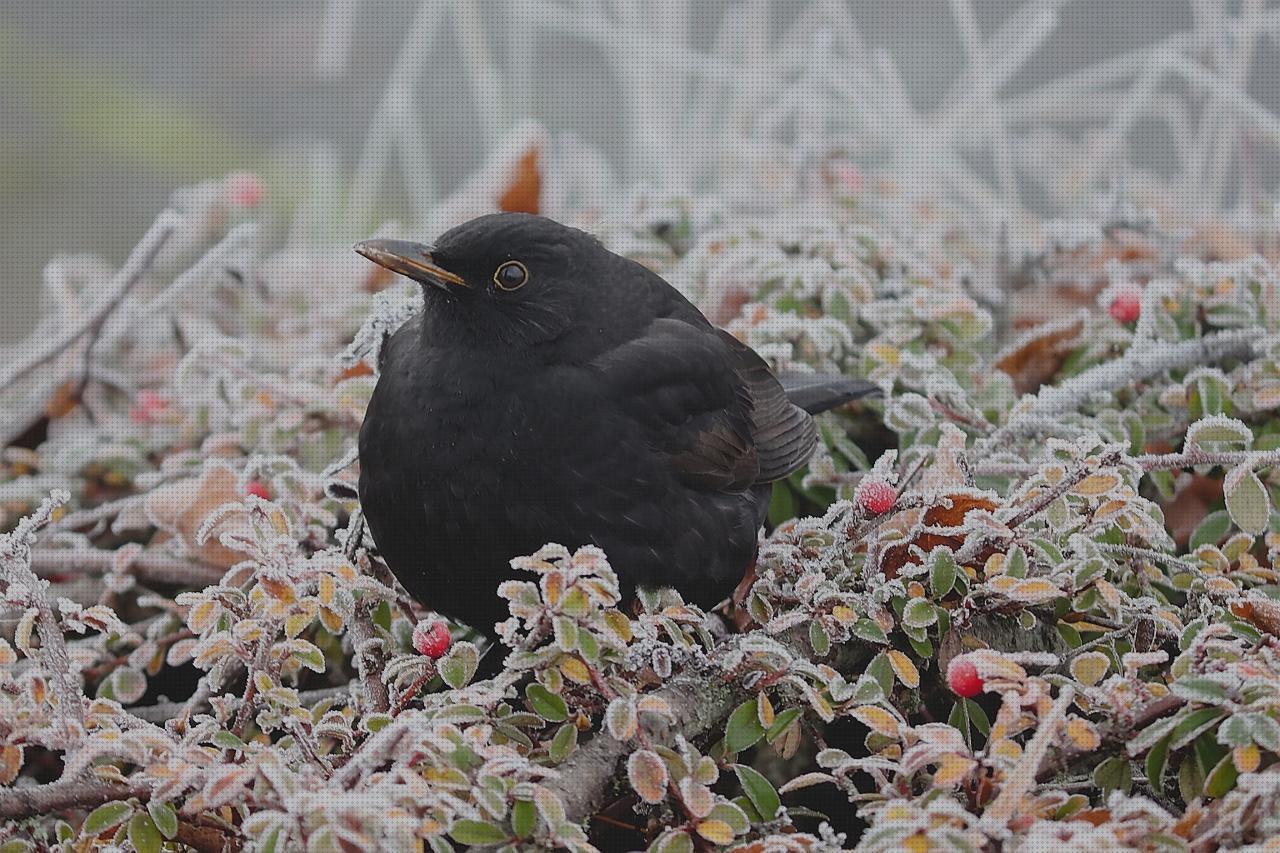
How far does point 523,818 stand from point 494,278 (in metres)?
1.00

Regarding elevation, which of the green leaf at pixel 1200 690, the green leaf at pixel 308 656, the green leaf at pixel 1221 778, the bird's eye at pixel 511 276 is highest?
the bird's eye at pixel 511 276

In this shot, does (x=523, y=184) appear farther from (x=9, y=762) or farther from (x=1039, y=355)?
(x=9, y=762)

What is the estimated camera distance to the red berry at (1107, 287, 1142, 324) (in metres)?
2.54

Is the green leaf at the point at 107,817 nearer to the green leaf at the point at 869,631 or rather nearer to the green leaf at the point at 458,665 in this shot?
the green leaf at the point at 458,665

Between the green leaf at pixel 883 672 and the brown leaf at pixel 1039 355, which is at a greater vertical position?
the brown leaf at pixel 1039 355

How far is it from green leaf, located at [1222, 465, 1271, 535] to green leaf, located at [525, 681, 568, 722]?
946 mm

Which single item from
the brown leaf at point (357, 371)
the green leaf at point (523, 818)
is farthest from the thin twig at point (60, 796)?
the brown leaf at point (357, 371)

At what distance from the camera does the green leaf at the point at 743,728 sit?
5.20 feet

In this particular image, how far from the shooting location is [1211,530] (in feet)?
6.82

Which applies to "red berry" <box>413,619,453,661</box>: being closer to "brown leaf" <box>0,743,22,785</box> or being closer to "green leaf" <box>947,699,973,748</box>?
"brown leaf" <box>0,743,22,785</box>

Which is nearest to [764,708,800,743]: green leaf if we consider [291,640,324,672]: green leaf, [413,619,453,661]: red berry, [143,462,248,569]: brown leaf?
[413,619,453,661]: red berry

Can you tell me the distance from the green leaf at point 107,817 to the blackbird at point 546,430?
2.05ft

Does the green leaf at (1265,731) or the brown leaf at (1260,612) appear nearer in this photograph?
the green leaf at (1265,731)

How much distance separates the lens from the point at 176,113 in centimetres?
541
